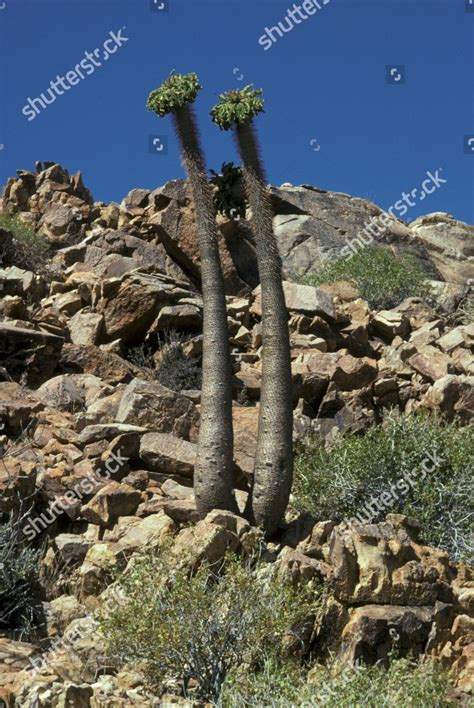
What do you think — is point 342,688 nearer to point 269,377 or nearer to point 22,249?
point 269,377

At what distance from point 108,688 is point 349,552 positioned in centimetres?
265

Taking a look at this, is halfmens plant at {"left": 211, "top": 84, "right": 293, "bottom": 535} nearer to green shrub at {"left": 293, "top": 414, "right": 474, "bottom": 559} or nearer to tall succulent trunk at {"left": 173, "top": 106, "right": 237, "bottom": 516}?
tall succulent trunk at {"left": 173, "top": 106, "right": 237, "bottom": 516}

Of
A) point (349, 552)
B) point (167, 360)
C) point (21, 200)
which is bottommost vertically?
point (349, 552)

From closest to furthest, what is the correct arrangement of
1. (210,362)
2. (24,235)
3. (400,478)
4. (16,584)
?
(16,584) < (210,362) < (400,478) < (24,235)

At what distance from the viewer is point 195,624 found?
7.56 metres

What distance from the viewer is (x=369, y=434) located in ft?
38.0

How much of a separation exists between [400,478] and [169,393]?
3.42 meters

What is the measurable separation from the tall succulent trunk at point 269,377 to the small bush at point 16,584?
255 centimetres

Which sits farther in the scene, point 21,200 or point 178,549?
point 21,200

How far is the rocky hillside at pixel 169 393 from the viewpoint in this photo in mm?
8352

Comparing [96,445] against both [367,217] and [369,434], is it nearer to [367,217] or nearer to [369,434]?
[369,434]

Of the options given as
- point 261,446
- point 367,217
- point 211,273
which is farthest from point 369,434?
point 367,217

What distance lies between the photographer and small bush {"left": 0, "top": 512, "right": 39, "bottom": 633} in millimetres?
8523

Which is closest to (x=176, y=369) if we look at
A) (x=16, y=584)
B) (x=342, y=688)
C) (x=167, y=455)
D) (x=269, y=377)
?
(x=167, y=455)
